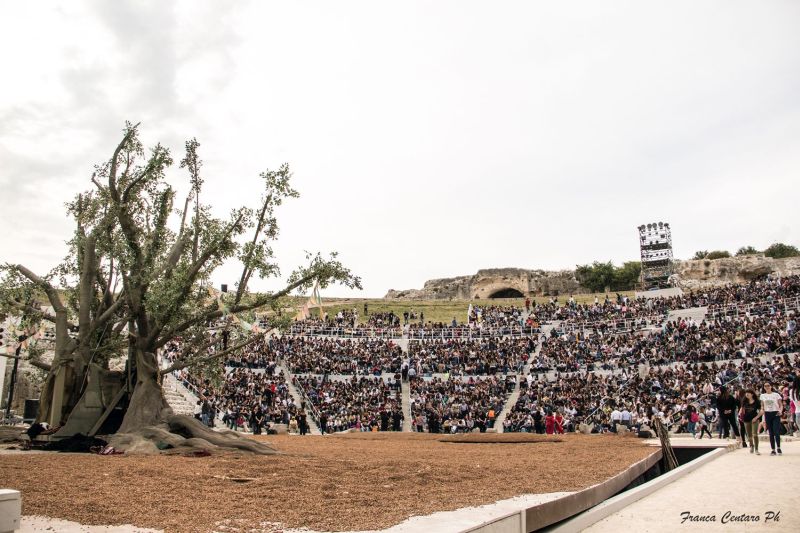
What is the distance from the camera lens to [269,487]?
7348mm

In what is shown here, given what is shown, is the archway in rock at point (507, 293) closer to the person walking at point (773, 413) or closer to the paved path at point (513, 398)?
the paved path at point (513, 398)

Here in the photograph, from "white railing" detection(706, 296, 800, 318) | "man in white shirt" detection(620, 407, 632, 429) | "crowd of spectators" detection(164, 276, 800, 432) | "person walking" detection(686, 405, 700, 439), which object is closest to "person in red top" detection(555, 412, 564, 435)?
"crowd of spectators" detection(164, 276, 800, 432)

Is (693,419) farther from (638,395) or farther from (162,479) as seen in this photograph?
(162,479)

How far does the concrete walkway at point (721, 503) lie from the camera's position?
Answer: 6242mm

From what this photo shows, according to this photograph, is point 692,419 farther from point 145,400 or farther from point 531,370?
point 145,400

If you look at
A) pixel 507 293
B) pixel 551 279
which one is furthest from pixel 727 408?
pixel 507 293

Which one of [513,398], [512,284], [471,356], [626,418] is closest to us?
[626,418]

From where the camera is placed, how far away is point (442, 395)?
3200cm

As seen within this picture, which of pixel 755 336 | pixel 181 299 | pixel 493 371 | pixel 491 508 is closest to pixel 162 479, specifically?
pixel 491 508

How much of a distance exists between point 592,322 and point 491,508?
37.7 metres

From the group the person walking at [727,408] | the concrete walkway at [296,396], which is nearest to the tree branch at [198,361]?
the concrete walkway at [296,396]

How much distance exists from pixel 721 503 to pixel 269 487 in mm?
5562

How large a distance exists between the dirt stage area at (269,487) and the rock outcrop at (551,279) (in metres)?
57.9

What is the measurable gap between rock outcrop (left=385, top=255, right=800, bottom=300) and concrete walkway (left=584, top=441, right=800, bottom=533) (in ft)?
182
